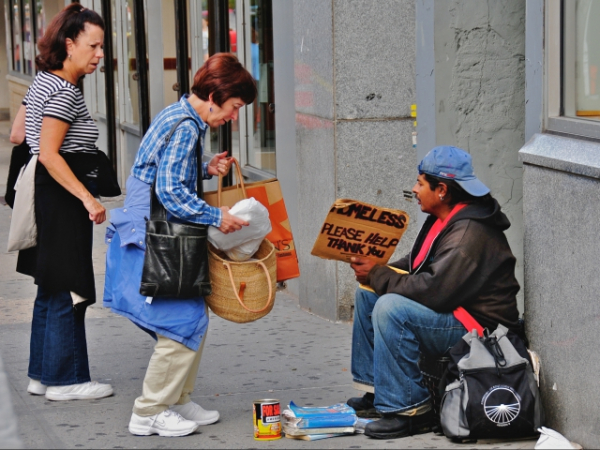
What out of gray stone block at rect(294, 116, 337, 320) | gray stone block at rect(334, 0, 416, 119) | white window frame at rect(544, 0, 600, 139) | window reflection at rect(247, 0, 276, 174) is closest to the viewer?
white window frame at rect(544, 0, 600, 139)

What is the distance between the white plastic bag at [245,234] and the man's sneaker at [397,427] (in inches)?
35.1

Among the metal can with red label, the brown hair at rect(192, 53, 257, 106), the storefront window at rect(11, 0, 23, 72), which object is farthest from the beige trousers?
the storefront window at rect(11, 0, 23, 72)

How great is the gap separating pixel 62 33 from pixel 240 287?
1471 millimetres

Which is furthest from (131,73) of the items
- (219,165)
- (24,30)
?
(24,30)

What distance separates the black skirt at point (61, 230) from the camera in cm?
487

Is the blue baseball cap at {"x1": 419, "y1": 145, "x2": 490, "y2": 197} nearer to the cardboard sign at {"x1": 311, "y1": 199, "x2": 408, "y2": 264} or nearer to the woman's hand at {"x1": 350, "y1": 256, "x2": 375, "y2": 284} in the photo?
the cardboard sign at {"x1": 311, "y1": 199, "x2": 408, "y2": 264}

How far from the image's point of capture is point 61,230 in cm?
488

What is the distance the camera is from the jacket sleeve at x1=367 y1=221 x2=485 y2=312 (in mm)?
4199

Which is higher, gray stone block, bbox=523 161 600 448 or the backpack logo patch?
gray stone block, bbox=523 161 600 448

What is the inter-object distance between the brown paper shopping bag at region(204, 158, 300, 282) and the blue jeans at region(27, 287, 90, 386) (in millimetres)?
939

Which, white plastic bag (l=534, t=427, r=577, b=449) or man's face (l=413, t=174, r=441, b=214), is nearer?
white plastic bag (l=534, t=427, r=577, b=449)

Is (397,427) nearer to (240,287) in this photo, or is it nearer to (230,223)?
(240,287)

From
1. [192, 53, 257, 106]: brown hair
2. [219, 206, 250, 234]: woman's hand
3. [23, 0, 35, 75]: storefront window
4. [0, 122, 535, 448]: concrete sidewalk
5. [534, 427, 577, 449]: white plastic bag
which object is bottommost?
[0, 122, 535, 448]: concrete sidewalk

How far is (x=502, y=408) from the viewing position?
4.08 meters
